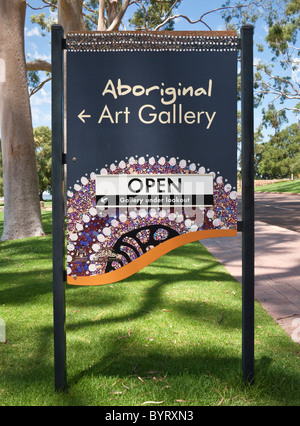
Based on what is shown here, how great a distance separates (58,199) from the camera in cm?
236

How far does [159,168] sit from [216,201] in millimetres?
404

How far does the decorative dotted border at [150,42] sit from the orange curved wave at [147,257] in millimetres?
1090

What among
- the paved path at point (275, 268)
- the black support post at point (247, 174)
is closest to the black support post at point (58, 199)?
the black support post at point (247, 174)

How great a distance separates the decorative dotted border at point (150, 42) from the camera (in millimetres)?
2361

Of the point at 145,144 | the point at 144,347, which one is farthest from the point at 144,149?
the point at 144,347

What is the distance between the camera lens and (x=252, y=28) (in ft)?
7.84

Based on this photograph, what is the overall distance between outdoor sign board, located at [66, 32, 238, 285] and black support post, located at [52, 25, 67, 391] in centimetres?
6

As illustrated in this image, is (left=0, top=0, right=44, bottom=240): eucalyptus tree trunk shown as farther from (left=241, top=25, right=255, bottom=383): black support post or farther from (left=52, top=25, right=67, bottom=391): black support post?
(left=241, top=25, right=255, bottom=383): black support post

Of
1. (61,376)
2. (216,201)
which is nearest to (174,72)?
(216,201)

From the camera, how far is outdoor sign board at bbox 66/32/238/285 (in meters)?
2.39

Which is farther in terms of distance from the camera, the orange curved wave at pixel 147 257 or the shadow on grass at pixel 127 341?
the shadow on grass at pixel 127 341

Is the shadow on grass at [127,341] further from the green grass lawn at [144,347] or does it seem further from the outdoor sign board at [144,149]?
the outdoor sign board at [144,149]
